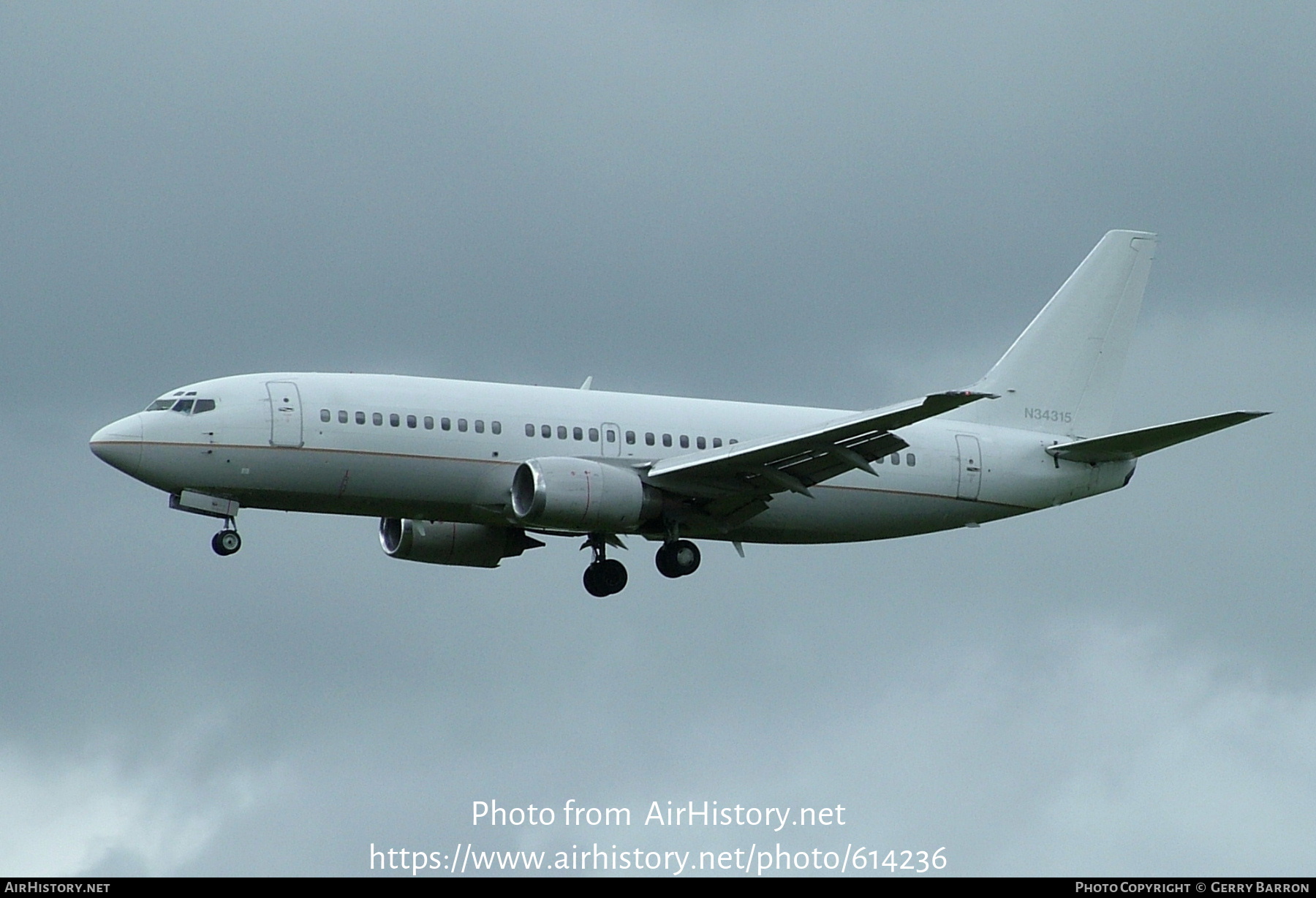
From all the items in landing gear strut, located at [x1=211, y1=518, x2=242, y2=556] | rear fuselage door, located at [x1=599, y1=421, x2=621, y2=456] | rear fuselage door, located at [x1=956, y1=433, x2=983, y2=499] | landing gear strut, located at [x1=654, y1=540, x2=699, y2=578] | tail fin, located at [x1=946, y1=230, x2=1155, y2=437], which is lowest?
landing gear strut, located at [x1=211, y1=518, x2=242, y2=556]

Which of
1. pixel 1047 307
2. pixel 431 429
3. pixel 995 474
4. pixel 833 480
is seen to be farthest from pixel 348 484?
pixel 1047 307

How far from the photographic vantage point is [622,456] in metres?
52.9

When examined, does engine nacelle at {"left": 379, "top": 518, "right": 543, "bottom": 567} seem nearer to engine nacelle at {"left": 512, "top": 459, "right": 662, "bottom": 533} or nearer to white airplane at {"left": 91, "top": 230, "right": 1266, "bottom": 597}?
white airplane at {"left": 91, "top": 230, "right": 1266, "bottom": 597}

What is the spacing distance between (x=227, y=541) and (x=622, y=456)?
9.32 meters

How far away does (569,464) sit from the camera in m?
50.8

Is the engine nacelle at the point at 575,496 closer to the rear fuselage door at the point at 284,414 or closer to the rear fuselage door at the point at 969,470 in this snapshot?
the rear fuselage door at the point at 284,414

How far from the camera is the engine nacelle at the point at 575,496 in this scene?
50.2 metres

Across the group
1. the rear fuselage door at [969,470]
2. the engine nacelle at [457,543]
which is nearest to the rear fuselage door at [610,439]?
the engine nacelle at [457,543]

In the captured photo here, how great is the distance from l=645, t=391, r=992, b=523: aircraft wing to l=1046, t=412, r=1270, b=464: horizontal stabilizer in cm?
636

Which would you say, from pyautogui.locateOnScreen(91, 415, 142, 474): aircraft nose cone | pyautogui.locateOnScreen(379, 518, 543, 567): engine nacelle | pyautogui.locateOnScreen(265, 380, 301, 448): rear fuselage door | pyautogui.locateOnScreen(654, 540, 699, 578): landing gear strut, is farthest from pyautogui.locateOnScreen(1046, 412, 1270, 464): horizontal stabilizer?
pyautogui.locateOnScreen(91, 415, 142, 474): aircraft nose cone

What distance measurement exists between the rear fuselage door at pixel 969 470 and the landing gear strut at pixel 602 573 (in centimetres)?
872

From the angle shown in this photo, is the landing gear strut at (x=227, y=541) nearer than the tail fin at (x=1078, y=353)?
Yes

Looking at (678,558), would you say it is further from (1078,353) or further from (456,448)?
(1078,353)

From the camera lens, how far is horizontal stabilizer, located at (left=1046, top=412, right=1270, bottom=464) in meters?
50.7
